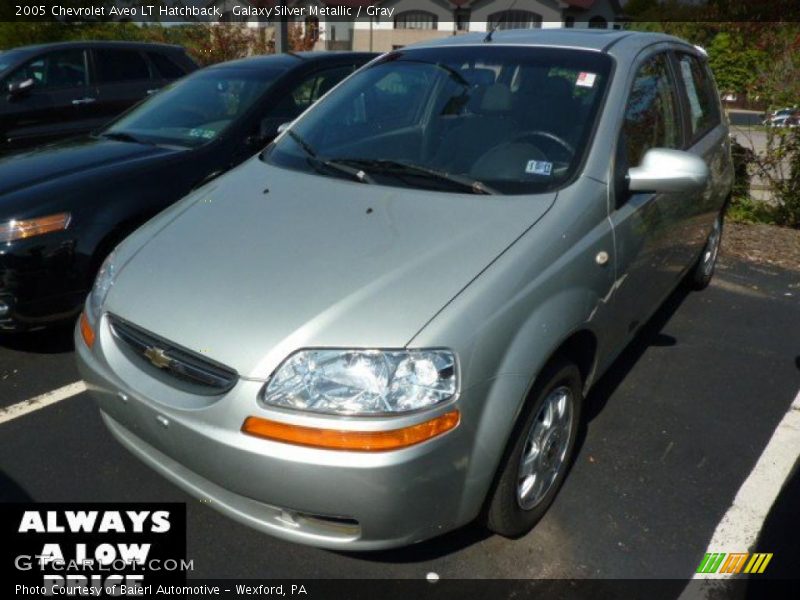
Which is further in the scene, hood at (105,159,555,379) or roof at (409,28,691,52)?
roof at (409,28,691,52)

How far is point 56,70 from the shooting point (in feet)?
25.3

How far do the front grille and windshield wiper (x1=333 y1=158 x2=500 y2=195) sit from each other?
1205mm

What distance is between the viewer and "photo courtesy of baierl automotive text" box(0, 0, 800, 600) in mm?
2002

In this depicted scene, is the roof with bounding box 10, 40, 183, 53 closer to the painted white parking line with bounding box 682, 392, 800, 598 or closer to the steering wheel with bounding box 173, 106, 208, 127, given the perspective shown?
the steering wheel with bounding box 173, 106, 208, 127

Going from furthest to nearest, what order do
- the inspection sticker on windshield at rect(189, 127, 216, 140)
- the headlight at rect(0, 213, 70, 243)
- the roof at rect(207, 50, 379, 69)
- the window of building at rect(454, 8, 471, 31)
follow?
the window of building at rect(454, 8, 471, 31), the roof at rect(207, 50, 379, 69), the inspection sticker on windshield at rect(189, 127, 216, 140), the headlight at rect(0, 213, 70, 243)

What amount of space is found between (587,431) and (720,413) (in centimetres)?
77

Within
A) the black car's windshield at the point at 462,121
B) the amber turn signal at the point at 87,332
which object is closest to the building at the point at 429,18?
the black car's windshield at the point at 462,121

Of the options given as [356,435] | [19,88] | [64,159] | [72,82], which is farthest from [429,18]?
[356,435]

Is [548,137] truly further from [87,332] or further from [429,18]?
[429,18]

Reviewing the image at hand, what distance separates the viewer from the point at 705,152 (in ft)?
13.1

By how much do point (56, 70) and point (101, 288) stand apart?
638cm

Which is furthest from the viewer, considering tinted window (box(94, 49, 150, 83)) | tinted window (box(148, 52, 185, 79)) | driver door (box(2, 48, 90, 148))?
tinted window (box(148, 52, 185, 79))

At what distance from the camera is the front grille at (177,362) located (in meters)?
2.06

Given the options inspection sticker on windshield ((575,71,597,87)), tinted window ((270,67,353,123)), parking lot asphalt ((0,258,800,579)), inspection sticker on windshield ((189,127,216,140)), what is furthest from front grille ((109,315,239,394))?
tinted window ((270,67,353,123))
